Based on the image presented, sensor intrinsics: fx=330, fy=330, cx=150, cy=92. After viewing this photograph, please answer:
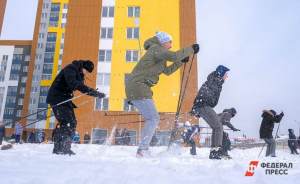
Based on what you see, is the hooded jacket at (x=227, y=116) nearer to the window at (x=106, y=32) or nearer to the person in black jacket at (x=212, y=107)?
the person in black jacket at (x=212, y=107)

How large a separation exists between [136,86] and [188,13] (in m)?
26.9

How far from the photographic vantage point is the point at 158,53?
4.70 meters

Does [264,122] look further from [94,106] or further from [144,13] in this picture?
[144,13]

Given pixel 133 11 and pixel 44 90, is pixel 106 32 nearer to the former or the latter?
pixel 133 11

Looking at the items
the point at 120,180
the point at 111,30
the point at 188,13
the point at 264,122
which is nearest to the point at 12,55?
the point at 111,30

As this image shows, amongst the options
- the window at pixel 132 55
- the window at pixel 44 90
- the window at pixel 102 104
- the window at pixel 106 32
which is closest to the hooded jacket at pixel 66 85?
the window at pixel 102 104

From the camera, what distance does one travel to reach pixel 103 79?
28766mm

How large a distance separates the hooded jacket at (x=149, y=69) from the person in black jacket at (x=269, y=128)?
17.2 ft

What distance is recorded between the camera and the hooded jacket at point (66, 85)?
517cm

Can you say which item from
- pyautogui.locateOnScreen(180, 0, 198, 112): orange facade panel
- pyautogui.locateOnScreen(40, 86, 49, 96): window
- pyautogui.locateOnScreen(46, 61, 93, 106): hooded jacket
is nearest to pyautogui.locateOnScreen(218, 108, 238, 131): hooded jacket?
pyautogui.locateOnScreen(46, 61, 93, 106): hooded jacket

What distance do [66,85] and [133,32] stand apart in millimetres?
24966

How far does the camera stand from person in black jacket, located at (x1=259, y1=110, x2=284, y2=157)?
891 centimetres

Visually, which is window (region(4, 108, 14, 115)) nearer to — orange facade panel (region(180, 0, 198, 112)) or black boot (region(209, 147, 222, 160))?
orange facade panel (region(180, 0, 198, 112))

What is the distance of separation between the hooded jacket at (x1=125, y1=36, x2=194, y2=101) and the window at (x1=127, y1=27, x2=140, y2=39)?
25099mm
